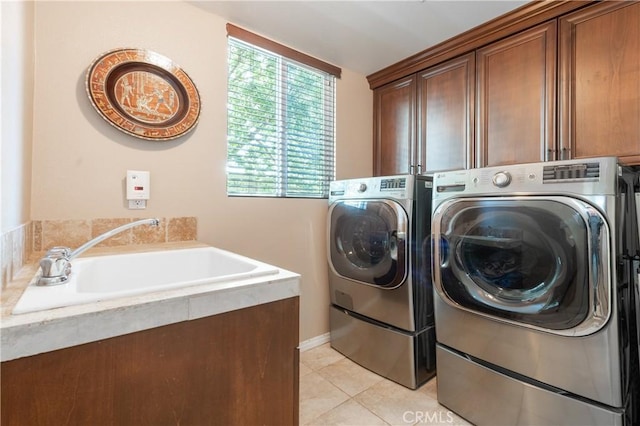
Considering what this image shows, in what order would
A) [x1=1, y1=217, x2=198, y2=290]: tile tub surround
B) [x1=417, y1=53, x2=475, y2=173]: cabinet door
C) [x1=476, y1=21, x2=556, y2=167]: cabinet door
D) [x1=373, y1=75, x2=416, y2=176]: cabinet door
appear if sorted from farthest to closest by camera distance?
[x1=373, y1=75, x2=416, y2=176]: cabinet door, [x1=417, y1=53, x2=475, y2=173]: cabinet door, [x1=476, y1=21, x2=556, y2=167]: cabinet door, [x1=1, y1=217, x2=198, y2=290]: tile tub surround

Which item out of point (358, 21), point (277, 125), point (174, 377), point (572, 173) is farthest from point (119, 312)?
point (358, 21)

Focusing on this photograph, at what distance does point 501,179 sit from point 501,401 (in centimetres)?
104

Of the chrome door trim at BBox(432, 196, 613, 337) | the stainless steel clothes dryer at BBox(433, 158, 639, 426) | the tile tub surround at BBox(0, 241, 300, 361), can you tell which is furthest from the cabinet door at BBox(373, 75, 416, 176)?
the tile tub surround at BBox(0, 241, 300, 361)

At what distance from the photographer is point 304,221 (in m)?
2.28

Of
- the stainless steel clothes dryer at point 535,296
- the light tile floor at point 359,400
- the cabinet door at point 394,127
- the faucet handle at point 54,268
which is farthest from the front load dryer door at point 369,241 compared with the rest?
the faucet handle at point 54,268

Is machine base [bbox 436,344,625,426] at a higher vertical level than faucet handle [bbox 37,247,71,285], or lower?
lower

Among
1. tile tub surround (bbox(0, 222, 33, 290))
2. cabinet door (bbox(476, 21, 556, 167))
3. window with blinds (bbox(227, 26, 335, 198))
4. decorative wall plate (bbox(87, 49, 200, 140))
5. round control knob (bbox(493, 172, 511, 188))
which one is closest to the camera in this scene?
tile tub surround (bbox(0, 222, 33, 290))

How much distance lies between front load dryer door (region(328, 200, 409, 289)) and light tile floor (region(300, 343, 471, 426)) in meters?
0.62

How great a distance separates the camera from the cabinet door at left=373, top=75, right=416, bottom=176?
2432mm

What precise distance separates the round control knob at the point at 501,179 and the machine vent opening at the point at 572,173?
0.13 meters

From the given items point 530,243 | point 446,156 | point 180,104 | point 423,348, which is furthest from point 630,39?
point 180,104

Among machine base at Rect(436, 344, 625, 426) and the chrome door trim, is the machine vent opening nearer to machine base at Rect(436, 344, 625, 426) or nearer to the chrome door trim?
the chrome door trim

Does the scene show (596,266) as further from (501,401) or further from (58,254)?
(58,254)

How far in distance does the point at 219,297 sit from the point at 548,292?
129cm
